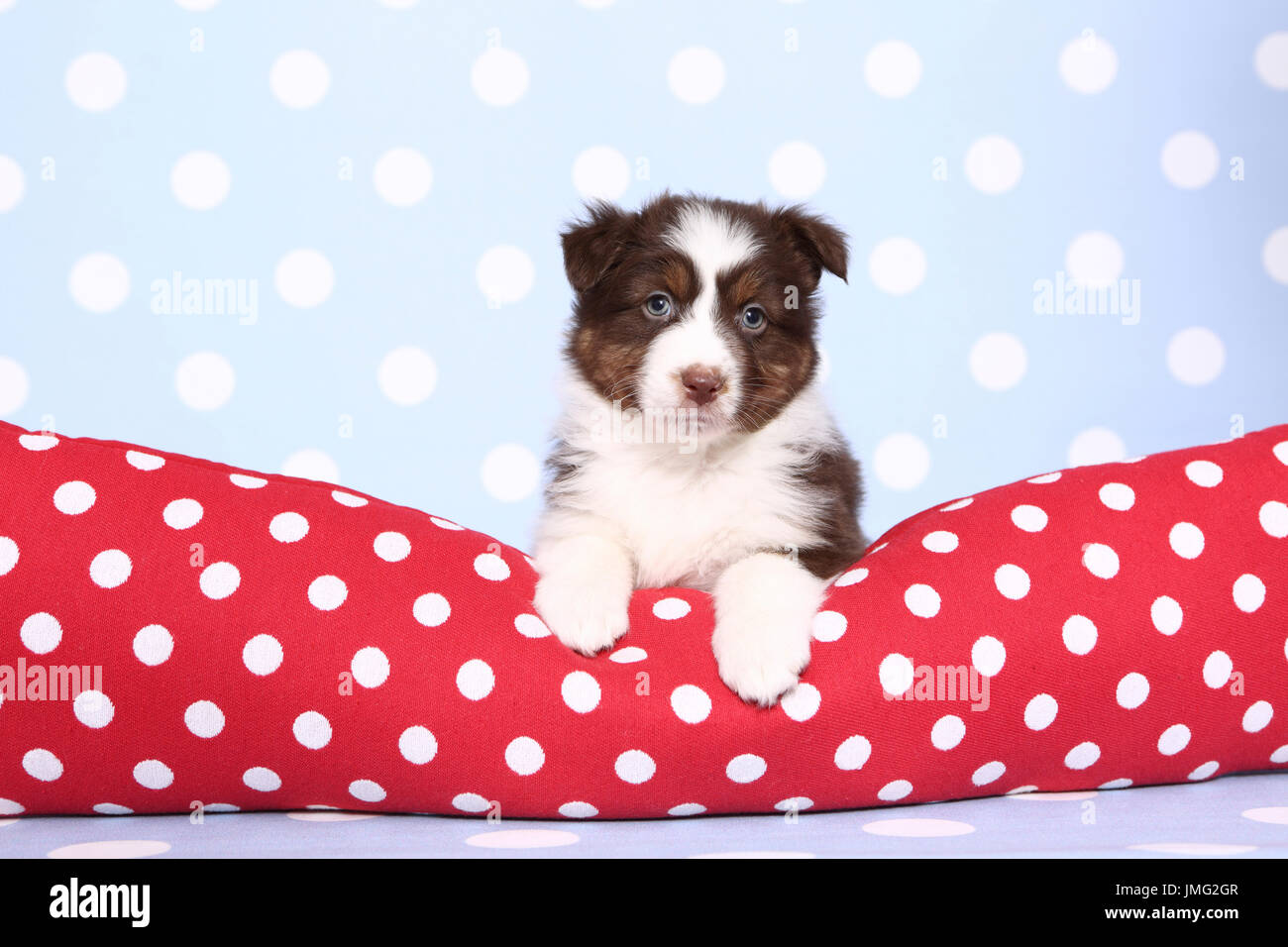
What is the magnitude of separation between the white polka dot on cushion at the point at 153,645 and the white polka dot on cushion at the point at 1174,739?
2.35 meters

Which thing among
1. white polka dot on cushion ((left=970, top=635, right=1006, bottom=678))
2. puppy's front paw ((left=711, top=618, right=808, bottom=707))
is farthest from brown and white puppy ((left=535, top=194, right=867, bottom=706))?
white polka dot on cushion ((left=970, top=635, right=1006, bottom=678))

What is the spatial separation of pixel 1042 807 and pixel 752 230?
1.82 m

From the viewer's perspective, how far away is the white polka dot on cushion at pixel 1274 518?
3242 millimetres

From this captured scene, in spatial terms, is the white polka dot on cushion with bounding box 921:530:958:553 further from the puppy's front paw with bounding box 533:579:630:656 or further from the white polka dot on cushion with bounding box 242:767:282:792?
the white polka dot on cushion with bounding box 242:767:282:792

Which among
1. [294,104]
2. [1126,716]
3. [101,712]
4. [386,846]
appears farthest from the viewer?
[294,104]

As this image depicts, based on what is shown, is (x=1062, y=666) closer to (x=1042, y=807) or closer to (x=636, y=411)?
(x=1042, y=807)

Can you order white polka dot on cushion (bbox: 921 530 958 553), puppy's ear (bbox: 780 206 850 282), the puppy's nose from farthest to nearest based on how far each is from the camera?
puppy's ear (bbox: 780 206 850 282) → the puppy's nose → white polka dot on cushion (bbox: 921 530 958 553)

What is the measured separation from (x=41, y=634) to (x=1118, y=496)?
2.64 meters

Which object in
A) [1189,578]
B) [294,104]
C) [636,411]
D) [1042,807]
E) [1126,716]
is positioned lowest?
[1042,807]

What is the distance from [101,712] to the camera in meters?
2.87

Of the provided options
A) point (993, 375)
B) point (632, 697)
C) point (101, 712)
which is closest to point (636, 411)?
point (632, 697)

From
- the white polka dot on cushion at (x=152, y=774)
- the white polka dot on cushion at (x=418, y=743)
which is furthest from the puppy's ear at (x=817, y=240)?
the white polka dot on cushion at (x=152, y=774)

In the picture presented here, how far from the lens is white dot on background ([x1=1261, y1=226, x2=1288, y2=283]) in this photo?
5.87 metres

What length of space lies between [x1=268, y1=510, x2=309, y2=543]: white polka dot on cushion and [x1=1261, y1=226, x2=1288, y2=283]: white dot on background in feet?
15.5
